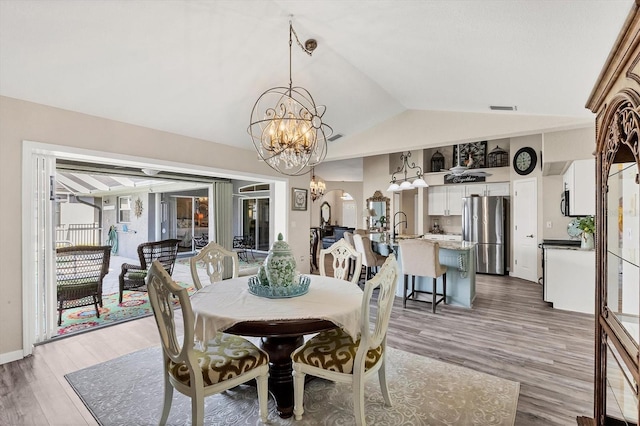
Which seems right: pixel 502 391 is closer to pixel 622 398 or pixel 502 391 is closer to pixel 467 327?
pixel 622 398

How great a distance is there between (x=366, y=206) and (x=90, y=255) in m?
6.03

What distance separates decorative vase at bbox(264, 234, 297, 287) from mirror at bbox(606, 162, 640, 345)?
5.77 ft

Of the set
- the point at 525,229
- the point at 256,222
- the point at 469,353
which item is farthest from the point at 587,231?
the point at 256,222

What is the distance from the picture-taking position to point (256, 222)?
10234 millimetres

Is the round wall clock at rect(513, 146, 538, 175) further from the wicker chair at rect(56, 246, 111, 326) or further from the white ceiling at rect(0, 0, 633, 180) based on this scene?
the wicker chair at rect(56, 246, 111, 326)

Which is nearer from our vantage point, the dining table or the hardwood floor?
the dining table

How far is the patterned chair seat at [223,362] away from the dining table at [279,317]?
0.13m

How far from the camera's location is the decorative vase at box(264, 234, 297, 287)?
215 centimetres

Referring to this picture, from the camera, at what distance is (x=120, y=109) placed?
333cm

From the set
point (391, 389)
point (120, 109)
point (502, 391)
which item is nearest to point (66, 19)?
point (120, 109)

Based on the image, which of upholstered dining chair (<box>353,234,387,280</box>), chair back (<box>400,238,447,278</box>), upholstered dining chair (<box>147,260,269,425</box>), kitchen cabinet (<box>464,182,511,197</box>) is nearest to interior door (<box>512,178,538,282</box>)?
kitchen cabinet (<box>464,182,511,197</box>)

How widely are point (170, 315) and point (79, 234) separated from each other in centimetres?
1033

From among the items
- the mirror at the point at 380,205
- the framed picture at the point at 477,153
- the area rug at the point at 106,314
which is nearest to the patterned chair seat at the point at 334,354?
the area rug at the point at 106,314

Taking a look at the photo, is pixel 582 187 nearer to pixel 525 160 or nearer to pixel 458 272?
pixel 458 272
